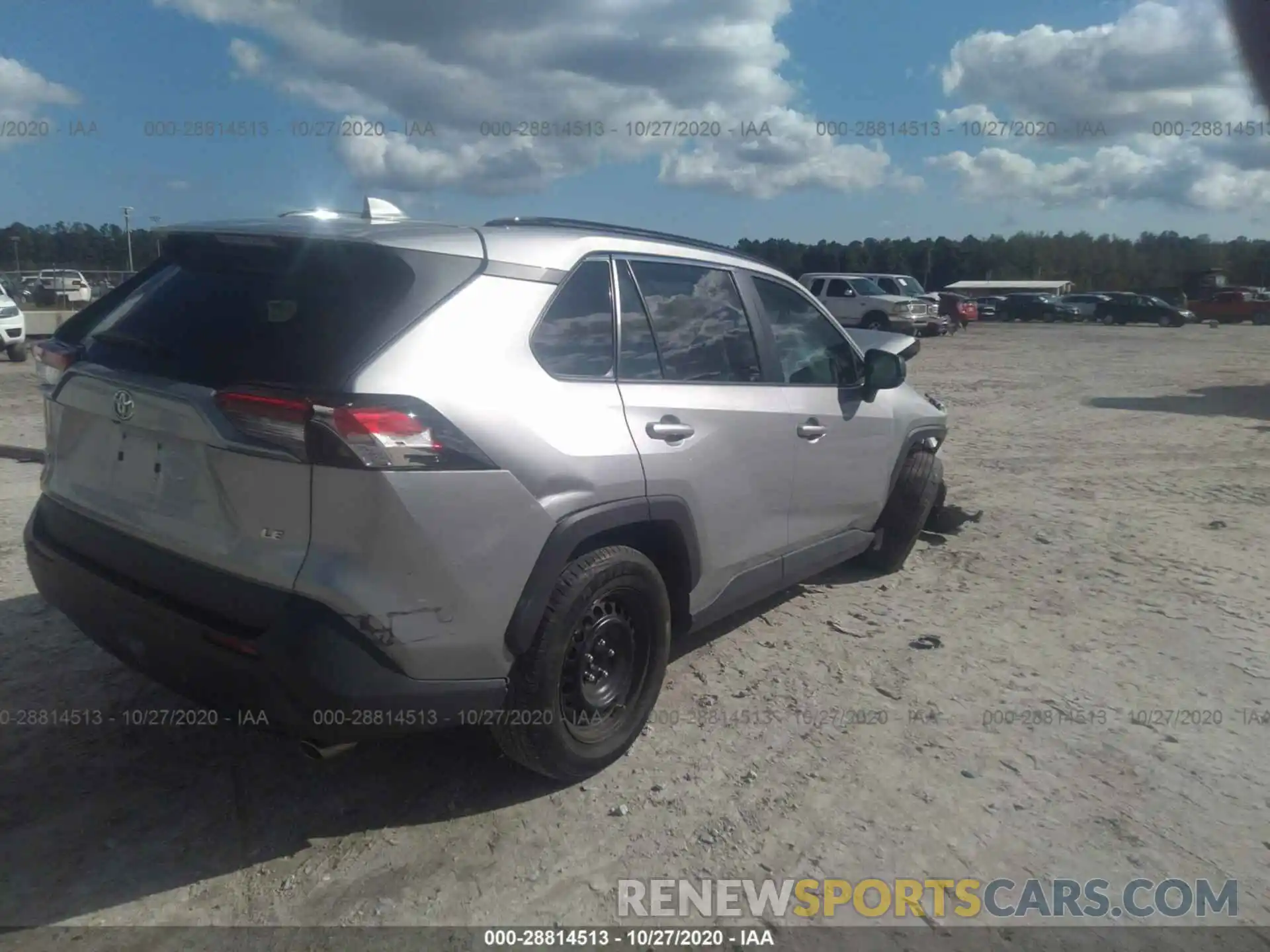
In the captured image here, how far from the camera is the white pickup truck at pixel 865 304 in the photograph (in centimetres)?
2947

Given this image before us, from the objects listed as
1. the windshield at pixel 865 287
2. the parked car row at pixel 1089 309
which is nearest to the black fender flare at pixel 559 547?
the windshield at pixel 865 287

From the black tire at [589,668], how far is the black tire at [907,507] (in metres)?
2.43

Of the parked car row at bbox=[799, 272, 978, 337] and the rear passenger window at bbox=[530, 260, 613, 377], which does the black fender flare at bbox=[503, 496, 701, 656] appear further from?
the parked car row at bbox=[799, 272, 978, 337]

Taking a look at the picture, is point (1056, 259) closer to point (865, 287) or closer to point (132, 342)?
point (865, 287)

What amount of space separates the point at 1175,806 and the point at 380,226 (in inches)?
136

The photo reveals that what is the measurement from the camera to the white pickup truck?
29.5 meters

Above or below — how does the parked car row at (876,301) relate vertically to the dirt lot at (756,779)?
above

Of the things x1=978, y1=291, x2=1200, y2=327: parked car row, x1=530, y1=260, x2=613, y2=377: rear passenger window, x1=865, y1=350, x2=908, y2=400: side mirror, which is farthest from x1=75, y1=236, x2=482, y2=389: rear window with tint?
x1=978, y1=291, x2=1200, y2=327: parked car row

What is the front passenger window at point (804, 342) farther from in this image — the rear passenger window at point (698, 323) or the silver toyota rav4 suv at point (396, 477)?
the silver toyota rav4 suv at point (396, 477)

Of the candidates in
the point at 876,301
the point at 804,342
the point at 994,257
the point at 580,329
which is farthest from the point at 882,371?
the point at 994,257

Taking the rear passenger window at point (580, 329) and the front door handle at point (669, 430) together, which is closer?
the rear passenger window at point (580, 329)

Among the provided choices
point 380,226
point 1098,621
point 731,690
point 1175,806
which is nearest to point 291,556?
point 380,226

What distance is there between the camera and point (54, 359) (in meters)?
3.47

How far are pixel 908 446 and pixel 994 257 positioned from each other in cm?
9099
